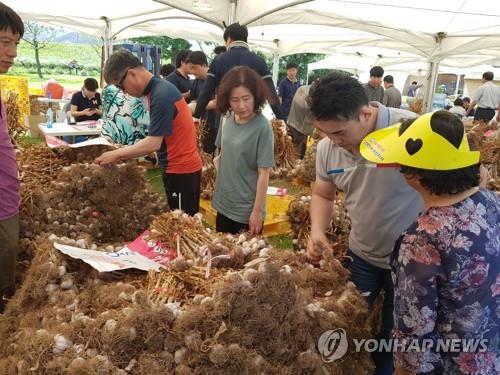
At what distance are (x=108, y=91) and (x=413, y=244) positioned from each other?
2.61 m

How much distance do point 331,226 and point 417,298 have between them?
153cm

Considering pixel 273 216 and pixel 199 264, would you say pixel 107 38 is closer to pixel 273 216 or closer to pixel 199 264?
pixel 273 216

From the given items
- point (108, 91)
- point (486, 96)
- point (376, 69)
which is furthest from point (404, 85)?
point (108, 91)

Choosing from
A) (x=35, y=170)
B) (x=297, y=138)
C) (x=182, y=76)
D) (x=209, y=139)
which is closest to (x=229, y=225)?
(x=35, y=170)

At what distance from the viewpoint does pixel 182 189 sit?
280 centimetres

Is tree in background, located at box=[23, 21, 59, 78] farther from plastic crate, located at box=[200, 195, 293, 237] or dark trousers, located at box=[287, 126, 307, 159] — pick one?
plastic crate, located at box=[200, 195, 293, 237]

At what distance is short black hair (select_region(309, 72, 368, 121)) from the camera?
143cm

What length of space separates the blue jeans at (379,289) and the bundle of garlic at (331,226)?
0.47 meters

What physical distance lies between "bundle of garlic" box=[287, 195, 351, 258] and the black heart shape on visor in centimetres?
126

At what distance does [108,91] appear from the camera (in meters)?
3.11

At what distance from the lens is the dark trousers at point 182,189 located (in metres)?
2.78

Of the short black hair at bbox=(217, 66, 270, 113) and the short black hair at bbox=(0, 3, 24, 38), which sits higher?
the short black hair at bbox=(0, 3, 24, 38)

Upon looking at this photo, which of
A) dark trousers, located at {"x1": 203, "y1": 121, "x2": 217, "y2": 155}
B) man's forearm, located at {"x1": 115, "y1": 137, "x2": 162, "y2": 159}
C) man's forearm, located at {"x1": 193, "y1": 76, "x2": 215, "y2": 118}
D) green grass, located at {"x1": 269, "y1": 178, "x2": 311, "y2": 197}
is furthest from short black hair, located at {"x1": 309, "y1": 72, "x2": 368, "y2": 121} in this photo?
green grass, located at {"x1": 269, "y1": 178, "x2": 311, "y2": 197}

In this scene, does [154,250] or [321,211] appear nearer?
[154,250]
